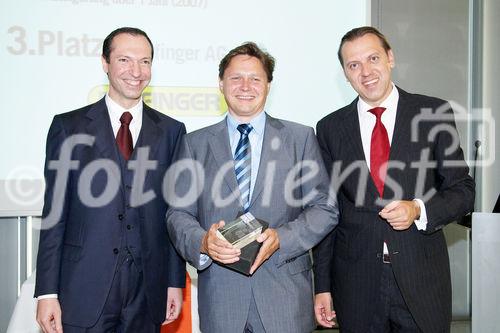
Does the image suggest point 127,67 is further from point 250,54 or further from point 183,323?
point 183,323

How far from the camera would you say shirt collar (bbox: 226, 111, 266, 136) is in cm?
207

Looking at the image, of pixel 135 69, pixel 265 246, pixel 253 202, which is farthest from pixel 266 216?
pixel 135 69

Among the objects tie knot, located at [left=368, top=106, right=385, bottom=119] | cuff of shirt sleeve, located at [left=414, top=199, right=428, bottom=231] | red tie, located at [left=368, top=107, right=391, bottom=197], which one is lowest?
cuff of shirt sleeve, located at [left=414, top=199, right=428, bottom=231]

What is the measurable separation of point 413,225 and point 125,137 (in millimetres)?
1185

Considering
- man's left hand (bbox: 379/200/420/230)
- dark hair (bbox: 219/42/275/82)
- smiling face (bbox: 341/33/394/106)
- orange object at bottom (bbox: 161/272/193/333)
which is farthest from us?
orange object at bottom (bbox: 161/272/193/333)

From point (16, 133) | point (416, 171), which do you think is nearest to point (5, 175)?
point (16, 133)

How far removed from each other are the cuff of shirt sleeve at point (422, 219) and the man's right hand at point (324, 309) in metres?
0.49

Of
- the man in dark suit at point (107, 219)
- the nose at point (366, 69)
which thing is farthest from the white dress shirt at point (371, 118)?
the man in dark suit at point (107, 219)

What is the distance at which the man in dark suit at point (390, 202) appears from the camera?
2.02 meters

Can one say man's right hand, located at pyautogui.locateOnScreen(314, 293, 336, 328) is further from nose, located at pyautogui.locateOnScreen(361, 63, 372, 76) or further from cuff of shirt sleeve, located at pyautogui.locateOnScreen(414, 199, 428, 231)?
nose, located at pyautogui.locateOnScreen(361, 63, 372, 76)

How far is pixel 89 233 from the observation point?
6.75 feet

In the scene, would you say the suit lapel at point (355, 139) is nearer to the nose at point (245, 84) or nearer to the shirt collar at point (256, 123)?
the shirt collar at point (256, 123)

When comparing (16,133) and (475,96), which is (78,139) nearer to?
(16,133)

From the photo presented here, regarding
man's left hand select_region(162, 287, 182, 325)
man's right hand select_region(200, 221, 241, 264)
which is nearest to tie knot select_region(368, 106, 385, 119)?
man's right hand select_region(200, 221, 241, 264)
